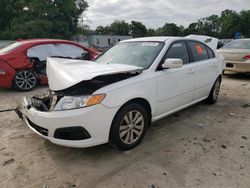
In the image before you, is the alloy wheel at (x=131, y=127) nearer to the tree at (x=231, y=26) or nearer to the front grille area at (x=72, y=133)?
the front grille area at (x=72, y=133)

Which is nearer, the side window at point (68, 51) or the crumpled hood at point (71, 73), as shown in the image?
the crumpled hood at point (71, 73)

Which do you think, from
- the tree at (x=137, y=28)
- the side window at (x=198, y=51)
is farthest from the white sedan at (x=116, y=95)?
the tree at (x=137, y=28)

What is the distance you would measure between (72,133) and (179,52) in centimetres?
241

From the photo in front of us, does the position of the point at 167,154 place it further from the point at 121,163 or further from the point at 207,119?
the point at 207,119

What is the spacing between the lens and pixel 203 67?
14.8 feet

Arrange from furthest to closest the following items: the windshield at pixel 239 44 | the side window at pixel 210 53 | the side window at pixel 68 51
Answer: the windshield at pixel 239 44, the side window at pixel 68 51, the side window at pixel 210 53

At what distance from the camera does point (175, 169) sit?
2.77m

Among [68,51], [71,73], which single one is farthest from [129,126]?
[68,51]

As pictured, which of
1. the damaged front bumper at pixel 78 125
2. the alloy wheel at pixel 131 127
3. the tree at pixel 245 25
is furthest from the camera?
the tree at pixel 245 25

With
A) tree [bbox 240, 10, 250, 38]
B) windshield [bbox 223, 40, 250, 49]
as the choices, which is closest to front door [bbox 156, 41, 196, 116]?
windshield [bbox 223, 40, 250, 49]

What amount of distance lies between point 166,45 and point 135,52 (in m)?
0.53

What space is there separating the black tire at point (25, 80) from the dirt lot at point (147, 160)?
7.24 ft

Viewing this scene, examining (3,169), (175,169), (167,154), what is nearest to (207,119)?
(167,154)

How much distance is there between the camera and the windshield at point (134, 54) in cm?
364
